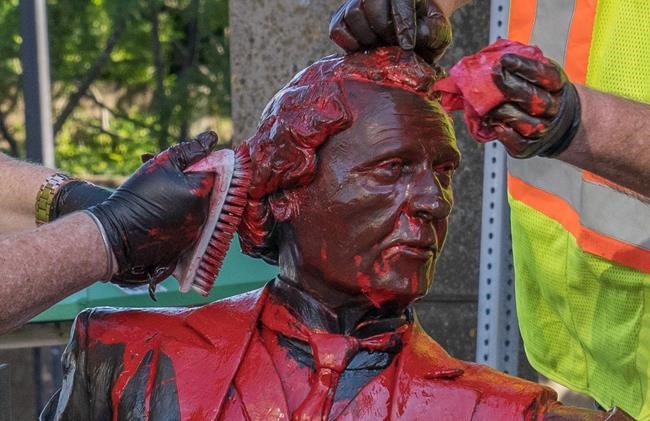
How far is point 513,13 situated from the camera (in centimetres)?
300

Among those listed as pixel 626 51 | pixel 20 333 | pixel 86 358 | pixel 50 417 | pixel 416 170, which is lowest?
pixel 20 333

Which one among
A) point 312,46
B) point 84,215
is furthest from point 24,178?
point 312,46

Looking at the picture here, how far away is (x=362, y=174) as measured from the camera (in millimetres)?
2150

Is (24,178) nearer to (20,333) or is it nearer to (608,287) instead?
(20,333)

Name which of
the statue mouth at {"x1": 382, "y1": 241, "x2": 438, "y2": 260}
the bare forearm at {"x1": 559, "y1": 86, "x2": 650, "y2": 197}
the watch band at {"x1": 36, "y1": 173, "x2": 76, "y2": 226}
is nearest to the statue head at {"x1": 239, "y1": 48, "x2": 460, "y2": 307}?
the statue mouth at {"x1": 382, "y1": 241, "x2": 438, "y2": 260}

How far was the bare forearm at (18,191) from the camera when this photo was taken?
2486 millimetres

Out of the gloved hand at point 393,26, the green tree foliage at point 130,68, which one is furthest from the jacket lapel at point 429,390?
the green tree foliage at point 130,68

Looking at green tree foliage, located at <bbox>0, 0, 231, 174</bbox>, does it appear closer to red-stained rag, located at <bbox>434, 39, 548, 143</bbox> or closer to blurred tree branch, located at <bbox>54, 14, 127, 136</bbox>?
blurred tree branch, located at <bbox>54, 14, 127, 136</bbox>

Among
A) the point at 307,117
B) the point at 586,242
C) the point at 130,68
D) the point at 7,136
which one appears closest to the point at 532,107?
the point at 307,117

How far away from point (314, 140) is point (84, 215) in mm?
461

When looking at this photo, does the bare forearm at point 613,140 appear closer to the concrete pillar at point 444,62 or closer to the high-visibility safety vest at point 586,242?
the high-visibility safety vest at point 586,242

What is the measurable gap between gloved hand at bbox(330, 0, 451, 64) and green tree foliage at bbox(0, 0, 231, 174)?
5.18 metres

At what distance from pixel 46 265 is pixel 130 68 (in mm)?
6362

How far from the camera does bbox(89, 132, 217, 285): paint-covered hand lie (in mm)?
2131
